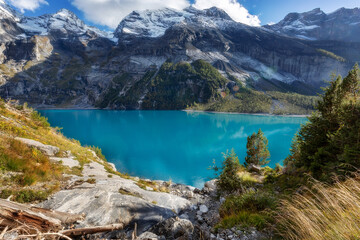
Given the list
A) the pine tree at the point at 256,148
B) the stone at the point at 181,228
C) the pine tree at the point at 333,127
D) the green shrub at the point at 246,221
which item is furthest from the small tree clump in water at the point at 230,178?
the pine tree at the point at 256,148

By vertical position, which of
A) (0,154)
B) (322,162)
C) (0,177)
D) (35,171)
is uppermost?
(322,162)

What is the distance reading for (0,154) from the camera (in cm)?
714

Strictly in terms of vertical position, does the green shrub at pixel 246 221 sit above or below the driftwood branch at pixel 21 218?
above

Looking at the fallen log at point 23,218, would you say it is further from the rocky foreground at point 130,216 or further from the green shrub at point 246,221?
the green shrub at point 246,221

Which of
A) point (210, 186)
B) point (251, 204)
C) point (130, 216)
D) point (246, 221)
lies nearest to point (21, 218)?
point (130, 216)

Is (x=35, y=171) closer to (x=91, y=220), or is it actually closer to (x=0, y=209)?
(x=91, y=220)

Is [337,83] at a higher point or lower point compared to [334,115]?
higher

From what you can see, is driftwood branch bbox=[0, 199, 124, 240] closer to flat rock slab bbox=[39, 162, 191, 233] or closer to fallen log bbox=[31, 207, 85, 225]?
fallen log bbox=[31, 207, 85, 225]

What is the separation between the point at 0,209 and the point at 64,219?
1527 millimetres

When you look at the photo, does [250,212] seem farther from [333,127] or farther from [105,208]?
[333,127]

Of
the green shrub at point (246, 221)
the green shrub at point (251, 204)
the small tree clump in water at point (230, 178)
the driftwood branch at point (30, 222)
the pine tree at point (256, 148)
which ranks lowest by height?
the driftwood branch at point (30, 222)

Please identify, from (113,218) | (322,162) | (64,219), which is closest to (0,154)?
(64,219)

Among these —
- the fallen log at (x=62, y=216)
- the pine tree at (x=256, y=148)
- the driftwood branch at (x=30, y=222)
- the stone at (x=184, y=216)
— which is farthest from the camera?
the pine tree at (x=256, y=148)

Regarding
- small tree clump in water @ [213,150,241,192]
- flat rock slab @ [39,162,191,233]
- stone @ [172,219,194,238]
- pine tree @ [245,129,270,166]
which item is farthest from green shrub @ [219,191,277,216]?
pine tree @ [245,129,270,166]
